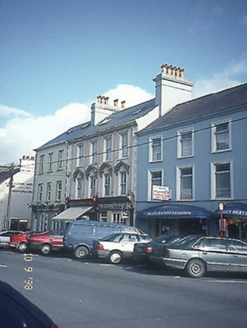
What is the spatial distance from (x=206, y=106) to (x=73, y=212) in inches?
582

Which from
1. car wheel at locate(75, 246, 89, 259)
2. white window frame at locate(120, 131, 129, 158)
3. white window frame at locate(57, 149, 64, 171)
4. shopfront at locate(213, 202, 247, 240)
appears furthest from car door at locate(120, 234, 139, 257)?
white window frame at locate(57, 149, 64, 171)

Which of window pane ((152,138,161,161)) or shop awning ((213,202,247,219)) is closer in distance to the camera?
shop awning ((213,202,247,219))

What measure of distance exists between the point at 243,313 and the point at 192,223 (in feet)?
51.6

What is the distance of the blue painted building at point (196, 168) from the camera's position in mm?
20562

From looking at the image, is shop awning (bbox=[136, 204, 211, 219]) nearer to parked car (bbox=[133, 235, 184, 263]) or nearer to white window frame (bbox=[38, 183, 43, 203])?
parked car (bbox=[133, 235, 184, 263])

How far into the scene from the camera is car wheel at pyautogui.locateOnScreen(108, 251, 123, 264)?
17.5 metres

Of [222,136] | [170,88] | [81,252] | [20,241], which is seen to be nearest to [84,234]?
[81,252]

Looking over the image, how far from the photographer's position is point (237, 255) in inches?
526

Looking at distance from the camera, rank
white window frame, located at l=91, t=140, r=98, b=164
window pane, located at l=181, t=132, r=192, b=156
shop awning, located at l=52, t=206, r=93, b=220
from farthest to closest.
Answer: white window frame, located at l=91, t=140, r=98, b=164 < shop awning, located at l=52, t=206, r=93, b=220 < window pane, located at l=181, t=132, r=192, b=156

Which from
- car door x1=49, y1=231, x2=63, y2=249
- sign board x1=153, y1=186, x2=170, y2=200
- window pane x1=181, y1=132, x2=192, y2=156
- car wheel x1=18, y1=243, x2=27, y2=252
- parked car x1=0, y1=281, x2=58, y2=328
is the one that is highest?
window pane x1=181, y1=132, x2=192, y2=156

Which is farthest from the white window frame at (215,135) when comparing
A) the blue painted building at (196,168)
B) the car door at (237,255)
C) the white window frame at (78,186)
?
the white window frame at (78,186)

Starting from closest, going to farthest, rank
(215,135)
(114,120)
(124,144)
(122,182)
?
1. (215,135)
2. (122,182)
3. (124,144)
4. (114,120)

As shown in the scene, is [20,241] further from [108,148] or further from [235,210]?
[235,210]

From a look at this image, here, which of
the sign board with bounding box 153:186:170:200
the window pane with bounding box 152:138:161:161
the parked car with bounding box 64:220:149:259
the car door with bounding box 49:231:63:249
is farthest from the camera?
the window pane with bounding box 152:138:161:161
